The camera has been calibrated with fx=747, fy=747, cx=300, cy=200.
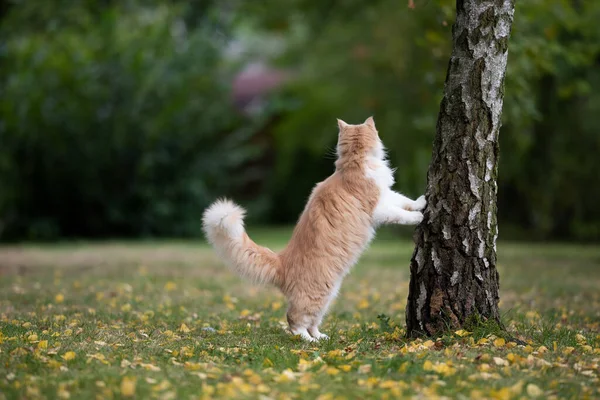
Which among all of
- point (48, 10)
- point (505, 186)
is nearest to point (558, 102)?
point (505, 186)

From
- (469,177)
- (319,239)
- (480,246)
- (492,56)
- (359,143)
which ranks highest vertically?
(492,56)

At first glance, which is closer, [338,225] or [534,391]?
[534,391]

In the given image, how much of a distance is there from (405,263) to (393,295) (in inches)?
151

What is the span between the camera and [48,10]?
11.9 meters

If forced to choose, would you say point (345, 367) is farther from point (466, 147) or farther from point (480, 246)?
point (466, 147)

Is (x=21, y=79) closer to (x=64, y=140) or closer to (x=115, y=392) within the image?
(x=64, y=140)

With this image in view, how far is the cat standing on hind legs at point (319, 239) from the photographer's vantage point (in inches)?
220

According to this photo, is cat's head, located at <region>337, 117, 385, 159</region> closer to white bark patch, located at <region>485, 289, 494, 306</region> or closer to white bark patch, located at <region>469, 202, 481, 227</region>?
white bark patch, located at <region>469, 202, 481, 227</region>

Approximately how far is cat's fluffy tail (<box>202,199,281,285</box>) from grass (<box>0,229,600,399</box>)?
51 cm

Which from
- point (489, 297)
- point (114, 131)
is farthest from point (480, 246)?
point (114, 131)

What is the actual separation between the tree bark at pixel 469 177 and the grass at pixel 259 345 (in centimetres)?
27

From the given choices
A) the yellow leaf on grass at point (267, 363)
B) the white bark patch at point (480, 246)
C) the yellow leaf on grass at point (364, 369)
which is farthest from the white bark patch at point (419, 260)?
the yellow leaf on grass at point (267, 363)

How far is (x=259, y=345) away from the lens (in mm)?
5359

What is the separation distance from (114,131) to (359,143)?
12.7 m
